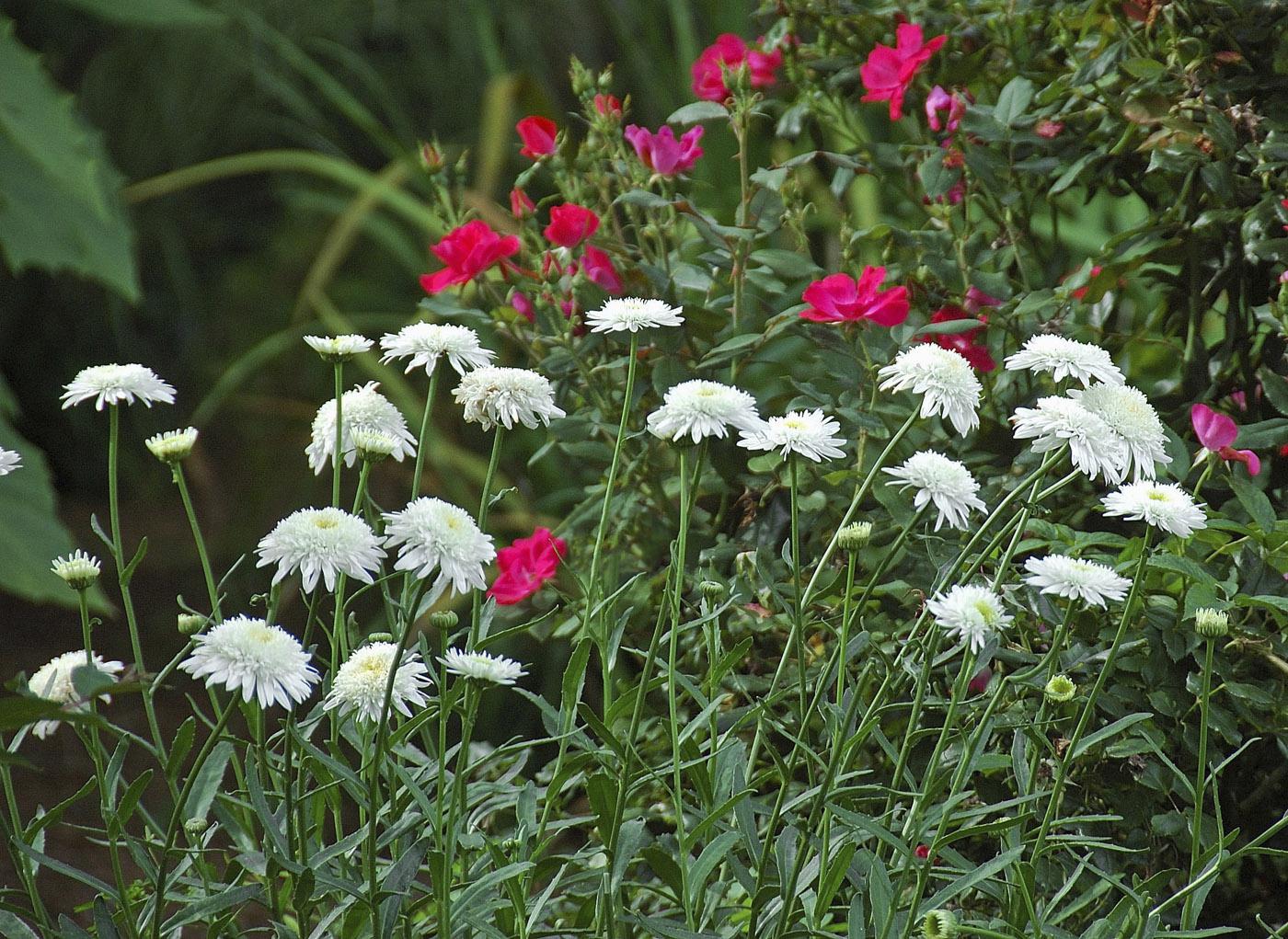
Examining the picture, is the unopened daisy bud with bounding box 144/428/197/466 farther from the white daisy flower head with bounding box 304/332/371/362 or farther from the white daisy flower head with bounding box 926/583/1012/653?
the white daisy flower head with bounding box 926/583/1012/653

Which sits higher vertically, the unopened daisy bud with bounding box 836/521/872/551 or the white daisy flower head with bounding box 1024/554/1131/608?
the unopened daisy bud with bounding box 836/521/872/551

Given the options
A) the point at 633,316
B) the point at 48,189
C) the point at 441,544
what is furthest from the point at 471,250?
the point at 48,189

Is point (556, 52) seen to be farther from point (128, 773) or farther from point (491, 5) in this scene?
point (128, 773)

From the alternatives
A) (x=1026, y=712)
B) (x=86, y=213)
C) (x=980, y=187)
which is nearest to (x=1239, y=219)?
(x=980, y=187)

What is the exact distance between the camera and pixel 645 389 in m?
0.97

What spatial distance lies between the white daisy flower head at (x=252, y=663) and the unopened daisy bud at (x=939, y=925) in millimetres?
292

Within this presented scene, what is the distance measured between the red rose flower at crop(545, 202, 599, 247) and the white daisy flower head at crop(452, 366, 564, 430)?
1.06ft

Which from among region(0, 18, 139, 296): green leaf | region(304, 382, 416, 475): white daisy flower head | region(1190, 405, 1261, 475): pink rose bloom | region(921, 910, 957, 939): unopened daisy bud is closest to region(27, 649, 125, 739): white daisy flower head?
region(304, 382, 416, 475): white daisy flower head

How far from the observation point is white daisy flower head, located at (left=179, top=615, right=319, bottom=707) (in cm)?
50

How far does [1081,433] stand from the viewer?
56 cm

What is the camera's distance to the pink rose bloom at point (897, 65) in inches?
39.2

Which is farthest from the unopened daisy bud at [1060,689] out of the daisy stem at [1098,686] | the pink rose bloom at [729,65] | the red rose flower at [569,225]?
the pink rose bloom at [729,65]

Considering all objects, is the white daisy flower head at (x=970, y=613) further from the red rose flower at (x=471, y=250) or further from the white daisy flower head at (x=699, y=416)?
the red rose flower at (x=471, y=250)

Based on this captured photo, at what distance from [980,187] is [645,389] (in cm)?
34
